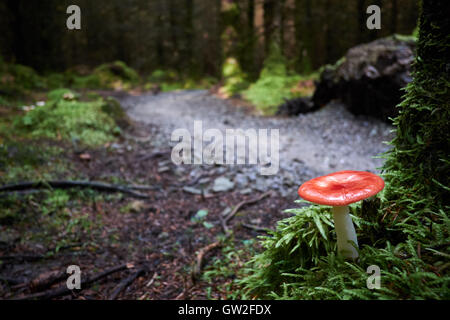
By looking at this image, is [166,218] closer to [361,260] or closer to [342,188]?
[361,260]

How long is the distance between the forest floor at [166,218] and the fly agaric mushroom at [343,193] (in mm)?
1397

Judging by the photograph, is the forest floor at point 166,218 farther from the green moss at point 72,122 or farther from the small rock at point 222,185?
the green moss at point 72,122

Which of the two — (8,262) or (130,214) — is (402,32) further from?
(8,262)

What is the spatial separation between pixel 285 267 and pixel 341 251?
1.79ft

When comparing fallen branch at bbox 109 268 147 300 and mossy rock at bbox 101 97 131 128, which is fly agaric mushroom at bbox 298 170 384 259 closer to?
fallen branch at bbox 109 268 147 300

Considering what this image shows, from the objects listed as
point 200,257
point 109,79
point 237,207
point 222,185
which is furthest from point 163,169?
point 109,79

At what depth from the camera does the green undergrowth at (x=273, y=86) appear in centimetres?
1020

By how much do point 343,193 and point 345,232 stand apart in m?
0.39

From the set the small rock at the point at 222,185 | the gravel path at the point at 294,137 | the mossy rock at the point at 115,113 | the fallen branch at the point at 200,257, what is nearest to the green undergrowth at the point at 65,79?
the mossy rock at the point at 115,113

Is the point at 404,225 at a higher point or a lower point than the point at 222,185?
higher

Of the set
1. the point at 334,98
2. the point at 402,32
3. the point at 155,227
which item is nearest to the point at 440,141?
the point at 155,227

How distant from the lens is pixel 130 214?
433 centimetres

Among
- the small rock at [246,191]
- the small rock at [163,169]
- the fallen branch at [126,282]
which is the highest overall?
the small rock at [163,169]

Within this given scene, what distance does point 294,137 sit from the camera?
721 cm
